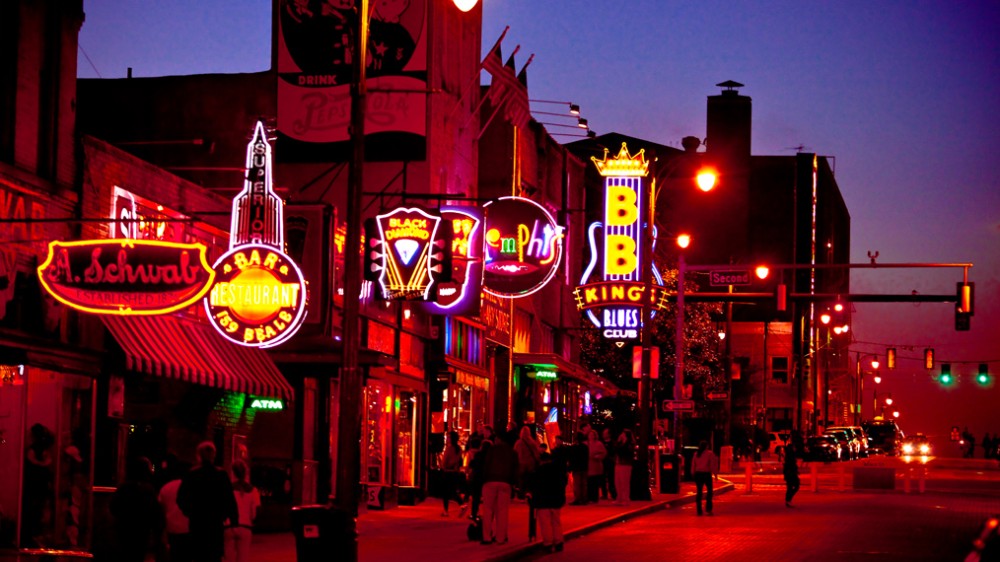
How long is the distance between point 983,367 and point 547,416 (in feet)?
129

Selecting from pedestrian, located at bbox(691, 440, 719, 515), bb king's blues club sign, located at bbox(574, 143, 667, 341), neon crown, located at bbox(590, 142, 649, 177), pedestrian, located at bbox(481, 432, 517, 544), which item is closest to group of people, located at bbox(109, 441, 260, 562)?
pedestrian, located at bbox(481, 432, 517, 544)

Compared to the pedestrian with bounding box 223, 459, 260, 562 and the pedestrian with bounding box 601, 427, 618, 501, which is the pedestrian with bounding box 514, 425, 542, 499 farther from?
the pedestrian with bounding box 601, 427, 618, 501

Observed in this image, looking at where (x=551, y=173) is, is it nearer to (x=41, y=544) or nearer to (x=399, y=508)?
(x=399, y=508)

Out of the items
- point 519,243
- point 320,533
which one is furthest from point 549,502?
point 519,243

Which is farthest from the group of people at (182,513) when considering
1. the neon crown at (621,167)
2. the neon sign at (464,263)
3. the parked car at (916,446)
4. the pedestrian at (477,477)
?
the parked car at (916,446)

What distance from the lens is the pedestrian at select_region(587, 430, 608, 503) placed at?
115 ft

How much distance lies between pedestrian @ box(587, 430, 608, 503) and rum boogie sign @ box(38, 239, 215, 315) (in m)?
18.5

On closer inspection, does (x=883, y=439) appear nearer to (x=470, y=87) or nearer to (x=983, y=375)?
(x=983, y=375)

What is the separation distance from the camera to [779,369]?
110125 millimetres

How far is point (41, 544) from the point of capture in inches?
764

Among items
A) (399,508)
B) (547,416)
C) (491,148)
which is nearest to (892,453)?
(547,416)

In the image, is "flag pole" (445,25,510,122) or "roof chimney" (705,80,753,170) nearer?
"flag pole" (445,25,510,122)

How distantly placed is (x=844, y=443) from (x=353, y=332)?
69.9 m

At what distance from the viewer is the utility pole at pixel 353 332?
16.2 meters
